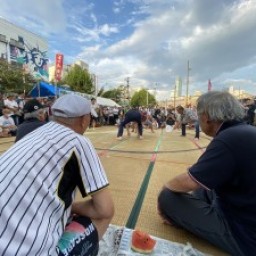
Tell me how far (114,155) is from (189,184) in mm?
4149

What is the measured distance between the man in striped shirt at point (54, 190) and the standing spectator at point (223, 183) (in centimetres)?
76

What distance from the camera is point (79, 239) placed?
61.6 inches

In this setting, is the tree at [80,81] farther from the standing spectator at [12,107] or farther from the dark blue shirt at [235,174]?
the dark blue shirt at [235,174]

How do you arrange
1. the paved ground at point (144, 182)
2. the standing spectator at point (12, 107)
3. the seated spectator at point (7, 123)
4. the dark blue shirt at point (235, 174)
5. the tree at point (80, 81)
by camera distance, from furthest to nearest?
the tree at point (80, 81), the standing spectator at point (12, 107), the seated spectator at point (7, 123), the paved ground at point (144, 182), the dark blue shirt at point (235, 174)

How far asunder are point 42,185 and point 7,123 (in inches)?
376

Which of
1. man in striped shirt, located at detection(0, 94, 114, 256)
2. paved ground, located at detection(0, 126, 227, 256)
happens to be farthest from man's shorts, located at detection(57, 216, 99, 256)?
paved ground, located at detection(0, 126, 227, 256)

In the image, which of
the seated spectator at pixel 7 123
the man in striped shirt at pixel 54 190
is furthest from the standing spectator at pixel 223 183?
the seated spectator at pixel 7 123

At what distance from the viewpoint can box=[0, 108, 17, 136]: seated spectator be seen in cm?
979

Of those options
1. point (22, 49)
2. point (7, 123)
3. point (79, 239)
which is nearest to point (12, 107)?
point (7, 123)

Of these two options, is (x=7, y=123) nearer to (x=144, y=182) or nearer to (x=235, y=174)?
(x=144, y=182)

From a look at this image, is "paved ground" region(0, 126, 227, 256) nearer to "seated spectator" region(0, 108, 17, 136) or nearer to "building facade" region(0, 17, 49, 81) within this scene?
"seated spectator" region(0, 108, 17, 136)

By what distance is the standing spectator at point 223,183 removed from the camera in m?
1.86

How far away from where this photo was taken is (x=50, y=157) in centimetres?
134

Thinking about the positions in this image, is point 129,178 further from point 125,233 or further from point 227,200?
point 227,200
